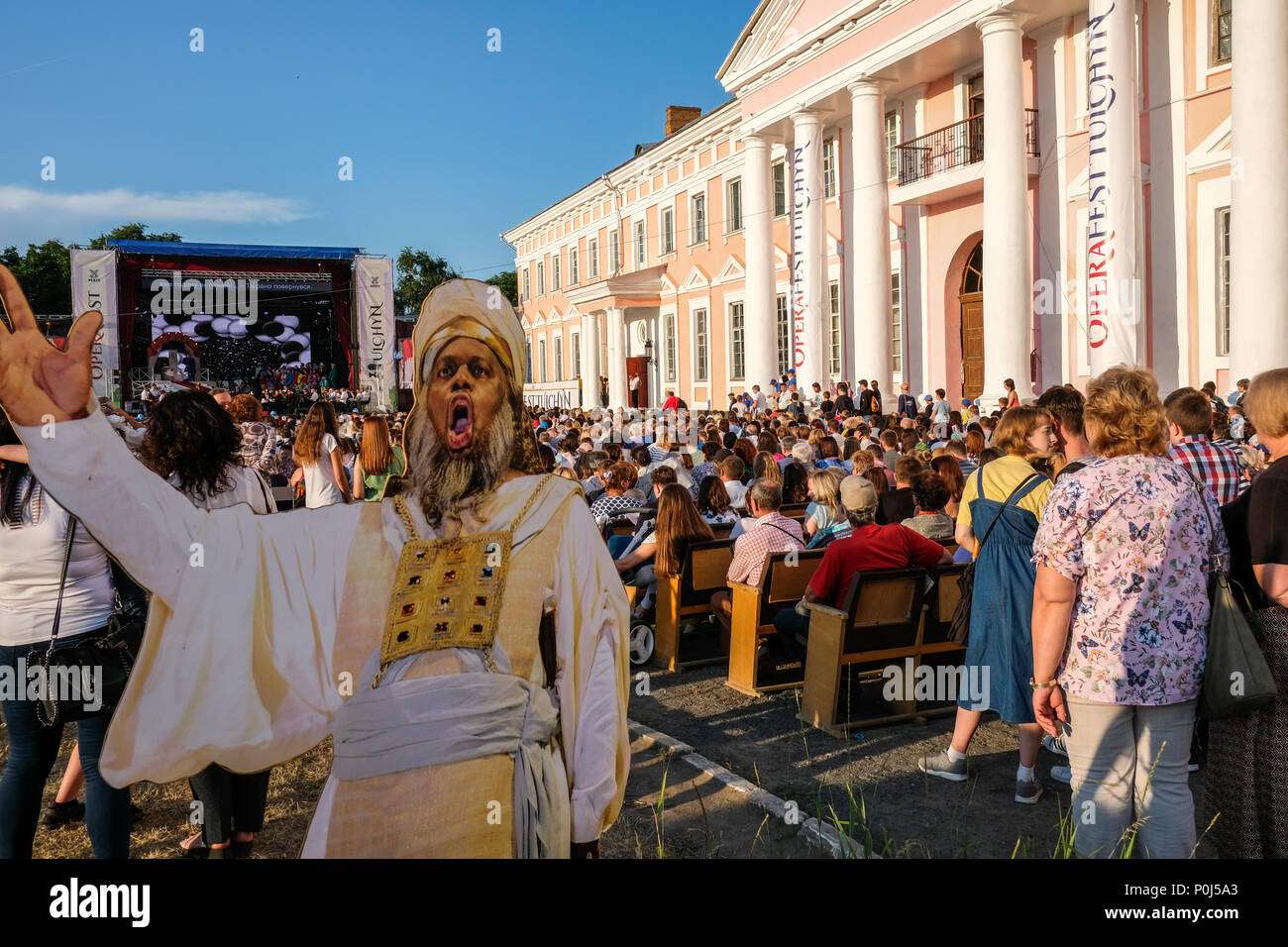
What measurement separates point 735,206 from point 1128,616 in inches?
1159

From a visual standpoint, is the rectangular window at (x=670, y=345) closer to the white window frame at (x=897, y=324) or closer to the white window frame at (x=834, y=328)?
the white window frame at (x=834, y=328)

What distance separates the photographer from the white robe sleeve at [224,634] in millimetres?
1967

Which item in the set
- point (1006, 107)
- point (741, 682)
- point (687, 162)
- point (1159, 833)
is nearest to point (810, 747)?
point (741, 682)

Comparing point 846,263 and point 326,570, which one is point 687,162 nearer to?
point 846,263

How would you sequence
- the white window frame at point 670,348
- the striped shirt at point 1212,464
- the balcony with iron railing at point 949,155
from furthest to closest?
the white window frame at point 670,348 < the balcony with iron railing at point 949,155 < the striped shirt at point 1212,464

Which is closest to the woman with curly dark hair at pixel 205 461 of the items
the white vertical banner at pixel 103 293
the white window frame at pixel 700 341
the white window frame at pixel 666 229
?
the white vertical banner at pixel 103 293

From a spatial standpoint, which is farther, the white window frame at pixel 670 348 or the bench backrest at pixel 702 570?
the white window frame at pixel 670 348

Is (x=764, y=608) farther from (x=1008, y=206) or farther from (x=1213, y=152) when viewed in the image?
(x=1213, y=152)

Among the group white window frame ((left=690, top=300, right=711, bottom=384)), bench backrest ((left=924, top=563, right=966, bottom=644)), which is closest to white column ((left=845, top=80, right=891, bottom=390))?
white window frame ((left=690, top=300, right=711, bottom=384))

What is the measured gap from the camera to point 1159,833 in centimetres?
323

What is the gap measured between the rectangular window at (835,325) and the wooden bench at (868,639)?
20659 millimetres

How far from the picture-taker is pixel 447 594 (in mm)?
2086

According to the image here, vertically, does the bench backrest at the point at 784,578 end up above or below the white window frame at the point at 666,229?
below

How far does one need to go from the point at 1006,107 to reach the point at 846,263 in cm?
815
